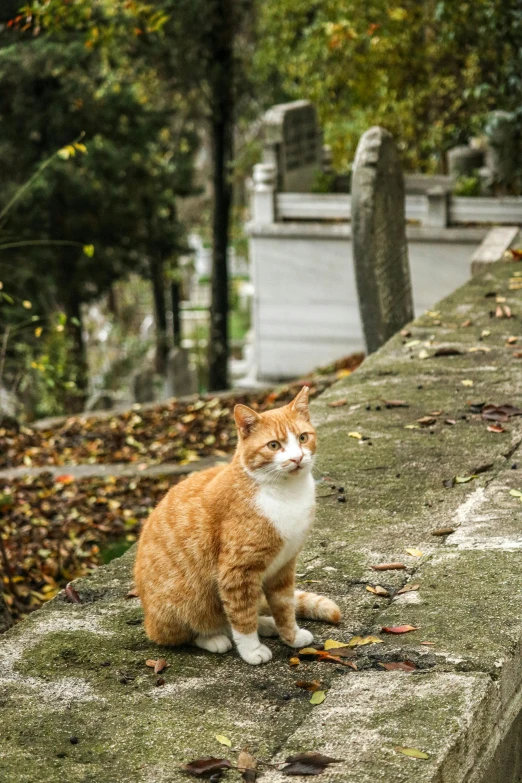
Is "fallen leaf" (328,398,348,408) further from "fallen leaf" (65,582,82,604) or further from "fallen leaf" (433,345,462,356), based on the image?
"fallen leaf" (65,582,82,604)

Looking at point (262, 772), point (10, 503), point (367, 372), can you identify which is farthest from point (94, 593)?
point (10, 503)

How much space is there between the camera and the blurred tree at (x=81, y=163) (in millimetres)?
15531

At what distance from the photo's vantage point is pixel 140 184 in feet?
58.5

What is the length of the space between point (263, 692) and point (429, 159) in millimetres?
14327

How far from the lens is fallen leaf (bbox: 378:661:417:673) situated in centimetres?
309

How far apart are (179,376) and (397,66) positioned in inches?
238

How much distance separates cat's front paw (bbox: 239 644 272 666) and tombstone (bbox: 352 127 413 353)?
5622 millimetres

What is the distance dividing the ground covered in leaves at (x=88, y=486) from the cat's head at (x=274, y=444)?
10.0 ft

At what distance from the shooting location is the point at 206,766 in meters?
2.63

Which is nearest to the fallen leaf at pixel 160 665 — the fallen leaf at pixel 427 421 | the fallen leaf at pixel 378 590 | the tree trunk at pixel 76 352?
the fallen leaf at pixel 378 590

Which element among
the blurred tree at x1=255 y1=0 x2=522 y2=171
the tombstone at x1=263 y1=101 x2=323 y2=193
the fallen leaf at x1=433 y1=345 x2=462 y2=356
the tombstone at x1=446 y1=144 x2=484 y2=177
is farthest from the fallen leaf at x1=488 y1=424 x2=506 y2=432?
the tombstone at x1=446 y1=144 x2=484 y2=177

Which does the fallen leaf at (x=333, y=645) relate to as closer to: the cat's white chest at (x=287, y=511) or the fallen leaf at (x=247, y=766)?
the cat's white chest at (x=287, y=511)

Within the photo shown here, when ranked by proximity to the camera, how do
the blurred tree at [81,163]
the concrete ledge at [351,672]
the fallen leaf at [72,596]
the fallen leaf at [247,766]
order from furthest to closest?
the blurred tree at [81,163]
the fallen leaf at [72,596]
the concrete ledge at [351,672]
the fallen leaf at [247,766]

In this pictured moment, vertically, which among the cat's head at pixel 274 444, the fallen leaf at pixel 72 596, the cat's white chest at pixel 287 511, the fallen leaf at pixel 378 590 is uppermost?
the cat's head at pixel 274 444
